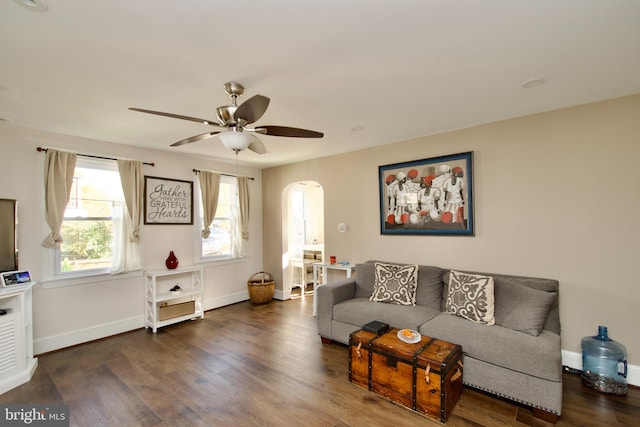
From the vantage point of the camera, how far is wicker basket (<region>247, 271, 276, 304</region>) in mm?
5211

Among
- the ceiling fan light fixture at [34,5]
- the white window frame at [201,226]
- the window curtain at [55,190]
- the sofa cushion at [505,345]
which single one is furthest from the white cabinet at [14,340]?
the sofa cushion at [505,345]

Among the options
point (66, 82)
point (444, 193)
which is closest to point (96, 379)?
point (66, 82)

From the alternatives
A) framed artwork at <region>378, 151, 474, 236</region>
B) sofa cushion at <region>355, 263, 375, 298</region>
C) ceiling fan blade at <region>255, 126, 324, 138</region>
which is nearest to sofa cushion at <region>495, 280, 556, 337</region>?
framed artwork at <region>378, 151, 474, 236</region>

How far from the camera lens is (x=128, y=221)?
156 inches

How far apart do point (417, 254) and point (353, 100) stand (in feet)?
7.22

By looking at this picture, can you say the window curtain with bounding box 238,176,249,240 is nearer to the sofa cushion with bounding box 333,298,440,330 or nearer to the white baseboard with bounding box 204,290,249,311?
the white baseboard with bounding box 204,290,249,311

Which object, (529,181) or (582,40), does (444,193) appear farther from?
(582,40)

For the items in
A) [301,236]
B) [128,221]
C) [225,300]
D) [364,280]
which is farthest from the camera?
[301,236]

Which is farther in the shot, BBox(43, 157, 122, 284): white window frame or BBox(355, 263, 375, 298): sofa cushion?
BBox(355, 263, 375, 298): sofa cushion

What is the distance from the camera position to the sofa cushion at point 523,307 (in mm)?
2527

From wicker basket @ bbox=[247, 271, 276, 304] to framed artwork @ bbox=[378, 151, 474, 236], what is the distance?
94.4 inches

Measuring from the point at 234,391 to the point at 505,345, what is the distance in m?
2.30

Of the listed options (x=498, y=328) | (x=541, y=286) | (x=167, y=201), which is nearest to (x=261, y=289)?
(x=167, y=201)

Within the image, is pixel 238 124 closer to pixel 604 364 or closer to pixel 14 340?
pixel 14 340
